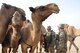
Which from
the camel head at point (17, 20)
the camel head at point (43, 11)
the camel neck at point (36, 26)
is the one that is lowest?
the camel neck at point (36, 26)

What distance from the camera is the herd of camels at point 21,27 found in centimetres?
856

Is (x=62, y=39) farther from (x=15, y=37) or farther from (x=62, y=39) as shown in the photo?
(x=15, y=37)

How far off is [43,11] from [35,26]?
0.50 meters

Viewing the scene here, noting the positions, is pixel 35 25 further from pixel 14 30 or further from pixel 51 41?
pixel 51 41

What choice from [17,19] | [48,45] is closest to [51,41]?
[48,45]

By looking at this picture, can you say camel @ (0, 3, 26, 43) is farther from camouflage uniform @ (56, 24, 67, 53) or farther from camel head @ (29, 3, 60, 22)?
camouflage uniform @ (56, 24, 67, 53)

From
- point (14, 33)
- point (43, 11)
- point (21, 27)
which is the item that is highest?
point (43, 11)

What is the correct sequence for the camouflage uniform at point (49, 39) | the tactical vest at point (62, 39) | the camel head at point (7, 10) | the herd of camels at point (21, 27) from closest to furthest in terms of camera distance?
the herd of camels at point (21, 27), the camel head at point (7, 10), the tactical vest at point (62, 39), the camouflage uniform at point (49, 39)

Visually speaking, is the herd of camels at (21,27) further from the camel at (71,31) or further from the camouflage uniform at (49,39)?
the camel at (71,31)

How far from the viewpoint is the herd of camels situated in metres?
8.56

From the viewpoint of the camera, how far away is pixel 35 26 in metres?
8.93

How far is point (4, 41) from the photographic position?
A: 9039mm

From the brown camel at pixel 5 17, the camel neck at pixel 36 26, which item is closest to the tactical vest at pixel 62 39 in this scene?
the camel neck at pixel 36 26

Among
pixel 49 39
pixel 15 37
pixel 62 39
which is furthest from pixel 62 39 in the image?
pixel 15 37
